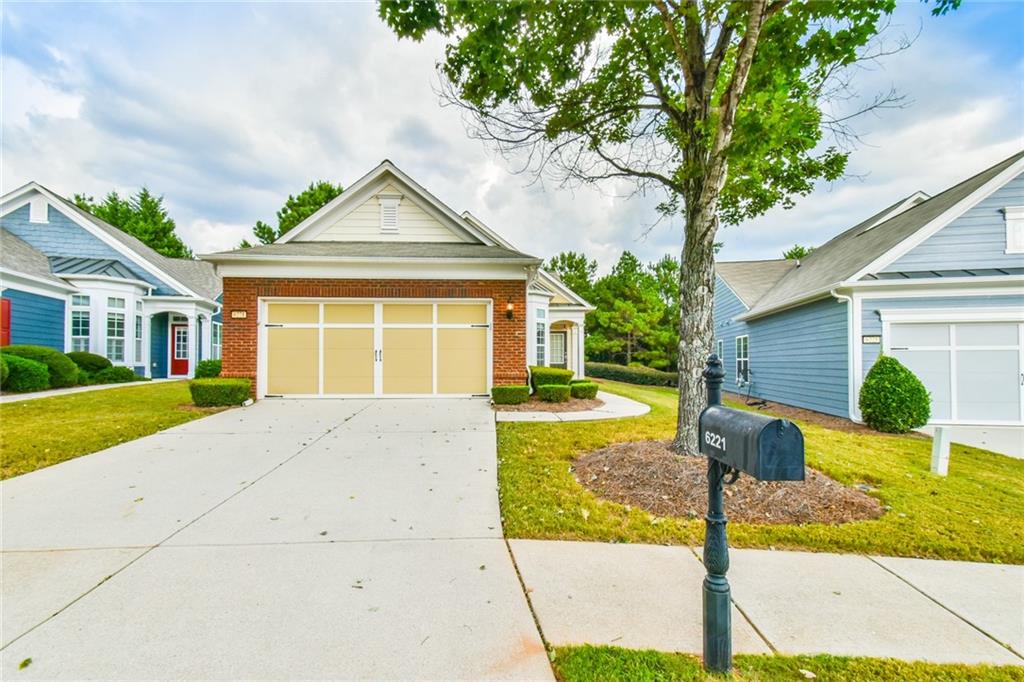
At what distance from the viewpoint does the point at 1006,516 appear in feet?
13.4

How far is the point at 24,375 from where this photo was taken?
11375mm

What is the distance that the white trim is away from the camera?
9.96m

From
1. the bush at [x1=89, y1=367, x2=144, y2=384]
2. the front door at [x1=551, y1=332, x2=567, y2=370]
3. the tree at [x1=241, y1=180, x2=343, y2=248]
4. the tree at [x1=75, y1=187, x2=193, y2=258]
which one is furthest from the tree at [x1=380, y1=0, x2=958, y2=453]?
the tree at [x1=75, y1=187, x2=193, y2=258]

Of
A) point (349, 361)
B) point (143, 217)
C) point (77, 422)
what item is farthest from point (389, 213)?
A: point (143, 217)

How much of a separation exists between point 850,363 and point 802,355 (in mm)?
2531

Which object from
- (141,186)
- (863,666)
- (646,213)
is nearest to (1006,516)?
(863,666)

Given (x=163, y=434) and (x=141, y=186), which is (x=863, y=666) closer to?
(x=163, y=434)

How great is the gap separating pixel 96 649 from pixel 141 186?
43.6 meters

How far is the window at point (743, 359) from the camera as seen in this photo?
17000 mm

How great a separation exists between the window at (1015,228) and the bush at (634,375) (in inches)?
556

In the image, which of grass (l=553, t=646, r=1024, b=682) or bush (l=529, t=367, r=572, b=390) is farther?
bush (l=529, t=367, r=572, b=390)

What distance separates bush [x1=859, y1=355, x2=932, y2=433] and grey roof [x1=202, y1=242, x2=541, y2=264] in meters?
7.63

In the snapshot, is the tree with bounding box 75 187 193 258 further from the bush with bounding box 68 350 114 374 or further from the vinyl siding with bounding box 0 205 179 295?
the bush with bounding box 68 350 114 374

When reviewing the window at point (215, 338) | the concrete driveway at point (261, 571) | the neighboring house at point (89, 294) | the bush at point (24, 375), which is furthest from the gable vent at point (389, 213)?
the window at point (215, 338)
